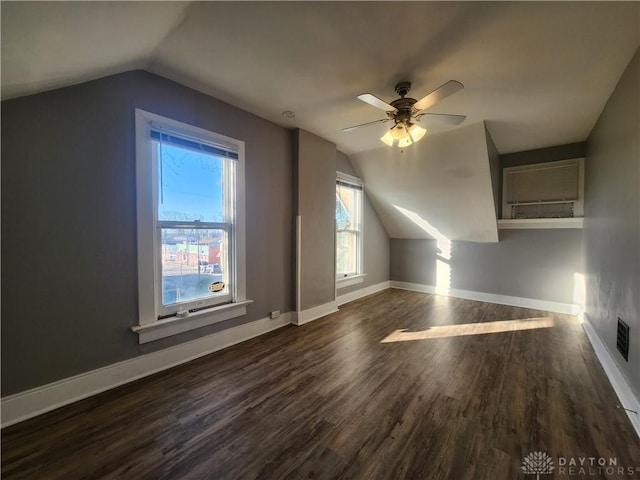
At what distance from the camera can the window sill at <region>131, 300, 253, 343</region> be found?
7.07 feet

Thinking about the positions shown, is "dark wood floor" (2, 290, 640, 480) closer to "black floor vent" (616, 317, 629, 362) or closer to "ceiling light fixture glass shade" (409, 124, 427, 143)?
"black floor vent" (616, 317, 629, 362)

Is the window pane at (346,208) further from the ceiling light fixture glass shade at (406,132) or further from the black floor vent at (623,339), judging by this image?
the black floor vent at (623,339)

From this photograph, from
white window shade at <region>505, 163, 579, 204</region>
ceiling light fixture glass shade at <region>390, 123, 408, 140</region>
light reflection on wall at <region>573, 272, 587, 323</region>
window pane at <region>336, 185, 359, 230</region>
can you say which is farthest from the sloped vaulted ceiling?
ceiling light fixture glass shade at <region>390, 123, 408, 140</region>

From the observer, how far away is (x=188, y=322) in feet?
7.95

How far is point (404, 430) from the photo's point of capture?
161 centimetres

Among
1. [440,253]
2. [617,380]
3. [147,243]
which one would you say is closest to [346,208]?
[440,253]

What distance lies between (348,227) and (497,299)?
2.90 meters

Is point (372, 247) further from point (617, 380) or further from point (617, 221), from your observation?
point (617, 380)

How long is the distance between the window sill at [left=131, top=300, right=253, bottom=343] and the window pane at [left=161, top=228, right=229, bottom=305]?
17 centimetres

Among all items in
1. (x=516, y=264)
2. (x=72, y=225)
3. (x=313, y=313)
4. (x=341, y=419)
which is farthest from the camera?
(x=516, y=264)

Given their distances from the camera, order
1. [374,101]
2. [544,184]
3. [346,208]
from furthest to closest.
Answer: [346,208], [544,184], [374,101]

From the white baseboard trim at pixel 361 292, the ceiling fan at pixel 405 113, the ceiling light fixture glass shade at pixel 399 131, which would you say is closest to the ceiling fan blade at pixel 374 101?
the ceiling fan at pixel 405 113

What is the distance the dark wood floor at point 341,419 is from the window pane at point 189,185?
4.67 ft

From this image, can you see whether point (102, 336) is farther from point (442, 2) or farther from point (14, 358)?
point (442, 2)
